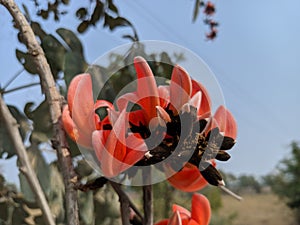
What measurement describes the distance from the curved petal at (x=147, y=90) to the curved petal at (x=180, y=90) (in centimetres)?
1

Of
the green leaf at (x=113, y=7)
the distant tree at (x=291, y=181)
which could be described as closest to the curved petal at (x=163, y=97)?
the green leaf at (x=113, y=7)

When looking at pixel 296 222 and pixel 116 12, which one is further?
pixel 296 222

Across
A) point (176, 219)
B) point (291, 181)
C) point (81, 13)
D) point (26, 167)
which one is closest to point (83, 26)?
point (81, 13)

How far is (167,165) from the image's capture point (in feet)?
0.94

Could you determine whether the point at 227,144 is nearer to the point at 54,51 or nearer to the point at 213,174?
the point at 213,174

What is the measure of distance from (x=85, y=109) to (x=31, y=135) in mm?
261

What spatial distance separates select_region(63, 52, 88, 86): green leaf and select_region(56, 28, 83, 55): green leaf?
0.11ft

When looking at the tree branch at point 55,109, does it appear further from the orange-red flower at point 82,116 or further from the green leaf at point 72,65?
the green leaf at point 72,65

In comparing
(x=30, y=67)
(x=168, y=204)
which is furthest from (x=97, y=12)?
(x=168, y=204)

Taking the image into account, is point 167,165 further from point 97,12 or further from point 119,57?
point 97,12

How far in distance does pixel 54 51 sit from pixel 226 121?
216mm

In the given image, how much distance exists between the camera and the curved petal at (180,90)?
0.90 ft

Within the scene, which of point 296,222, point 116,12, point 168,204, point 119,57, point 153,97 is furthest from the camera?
point 296,222

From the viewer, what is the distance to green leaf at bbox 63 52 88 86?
0.43m
